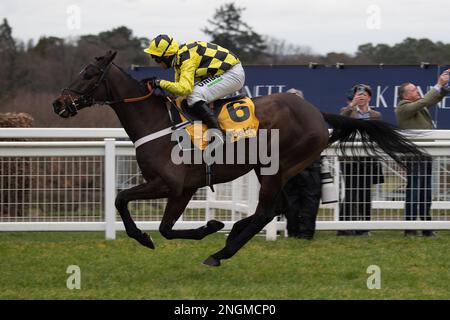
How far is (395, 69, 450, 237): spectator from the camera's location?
8.59 m

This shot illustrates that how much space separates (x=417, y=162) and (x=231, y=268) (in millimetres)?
2388

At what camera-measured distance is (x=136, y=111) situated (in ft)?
22.4

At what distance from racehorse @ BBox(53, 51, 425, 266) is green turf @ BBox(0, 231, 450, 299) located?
36 cm

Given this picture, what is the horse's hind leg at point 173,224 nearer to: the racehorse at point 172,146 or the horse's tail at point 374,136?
the racehorse at point 172,146

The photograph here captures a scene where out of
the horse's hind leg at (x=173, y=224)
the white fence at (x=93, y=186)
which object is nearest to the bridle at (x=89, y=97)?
the horse's hind leg at (x=173, y=224)

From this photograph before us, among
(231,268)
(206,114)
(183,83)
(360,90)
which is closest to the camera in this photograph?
(183,83)

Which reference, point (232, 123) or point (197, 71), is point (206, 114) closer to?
point (232, 123)

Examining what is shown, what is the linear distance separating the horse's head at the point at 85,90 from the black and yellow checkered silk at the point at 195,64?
19.6 inches

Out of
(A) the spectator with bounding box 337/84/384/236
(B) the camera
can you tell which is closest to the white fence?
(A) the spectator with bounding box 337/84/384/236

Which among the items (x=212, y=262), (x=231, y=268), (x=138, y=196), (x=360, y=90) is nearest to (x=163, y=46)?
(x=138, y=196)

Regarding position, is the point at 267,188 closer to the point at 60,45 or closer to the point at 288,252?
the point at 288,252

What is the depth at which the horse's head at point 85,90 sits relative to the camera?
263 inches

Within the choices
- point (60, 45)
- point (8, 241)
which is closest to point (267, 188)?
point (8, 241)

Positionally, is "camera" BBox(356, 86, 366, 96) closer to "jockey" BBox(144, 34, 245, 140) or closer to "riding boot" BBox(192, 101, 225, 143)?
"jockey" BBox(144, 34, 245, 140)
